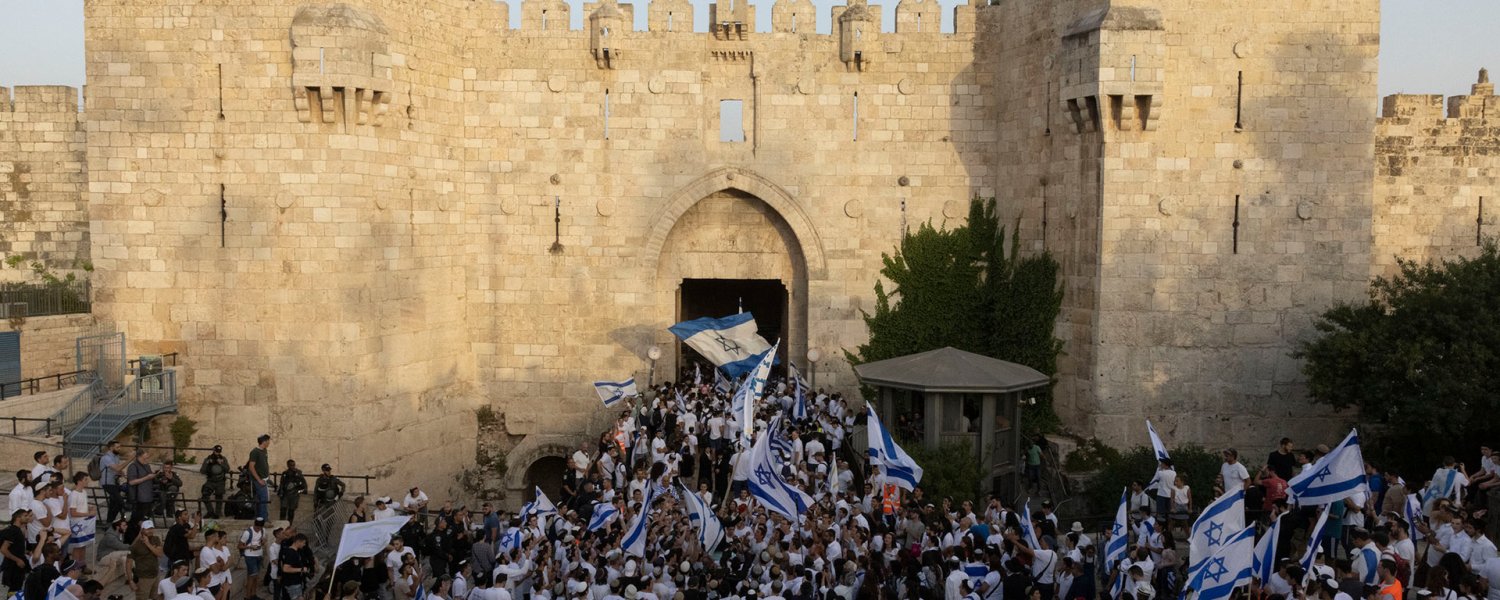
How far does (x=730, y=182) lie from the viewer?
23.0 meters

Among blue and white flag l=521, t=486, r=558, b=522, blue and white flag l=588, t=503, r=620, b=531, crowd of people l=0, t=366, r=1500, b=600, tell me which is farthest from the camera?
blue and white flag l=521, t=486, r=558, b=522

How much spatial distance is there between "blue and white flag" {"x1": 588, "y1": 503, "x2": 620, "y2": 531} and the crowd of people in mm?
21

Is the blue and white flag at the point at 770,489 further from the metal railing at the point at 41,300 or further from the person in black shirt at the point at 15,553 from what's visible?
the metal railing at the point at 41,300

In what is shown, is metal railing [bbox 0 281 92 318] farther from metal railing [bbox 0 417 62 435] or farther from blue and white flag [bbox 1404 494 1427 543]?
blue and white flag [bbox 1404 494 1427 543]

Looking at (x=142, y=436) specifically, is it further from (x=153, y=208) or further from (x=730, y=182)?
(x=730, y=182)

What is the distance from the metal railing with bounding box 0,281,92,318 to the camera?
73.2 feet

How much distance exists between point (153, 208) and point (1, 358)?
4401 millimetres

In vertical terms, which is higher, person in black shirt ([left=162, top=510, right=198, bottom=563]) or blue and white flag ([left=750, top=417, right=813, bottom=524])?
blue and white flag ([left=750, top=417, right=813, bottom=524])

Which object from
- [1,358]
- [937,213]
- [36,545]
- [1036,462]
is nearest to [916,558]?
[1036,462]

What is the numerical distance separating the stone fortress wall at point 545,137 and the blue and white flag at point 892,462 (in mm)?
6430

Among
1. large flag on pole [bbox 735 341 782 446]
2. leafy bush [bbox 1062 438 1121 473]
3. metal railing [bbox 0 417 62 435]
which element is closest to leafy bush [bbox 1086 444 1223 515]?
leafy bush [bbox 1062 438 1121 473]

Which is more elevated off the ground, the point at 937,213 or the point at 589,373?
the point at 937,213

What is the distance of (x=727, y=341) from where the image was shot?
2197cm

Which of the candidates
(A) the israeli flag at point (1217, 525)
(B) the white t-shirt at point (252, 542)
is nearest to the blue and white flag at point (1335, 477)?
(A) the israeli flag at point (1217, 525)
